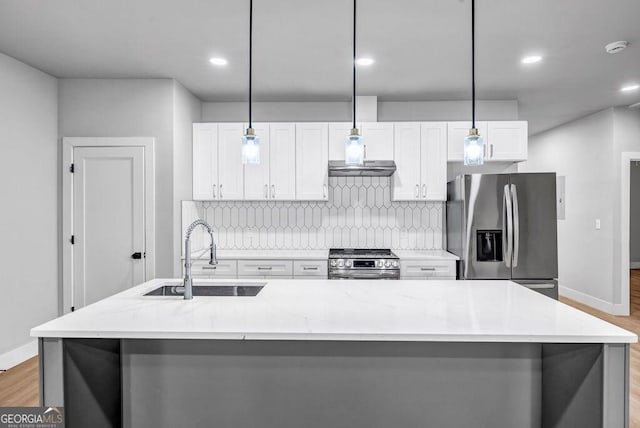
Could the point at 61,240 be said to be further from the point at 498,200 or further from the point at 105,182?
the point at 498,200

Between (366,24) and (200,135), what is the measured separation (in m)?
2.25

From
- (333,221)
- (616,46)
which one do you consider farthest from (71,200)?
(616,46)

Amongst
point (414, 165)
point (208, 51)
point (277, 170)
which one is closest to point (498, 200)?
point (414, 165)

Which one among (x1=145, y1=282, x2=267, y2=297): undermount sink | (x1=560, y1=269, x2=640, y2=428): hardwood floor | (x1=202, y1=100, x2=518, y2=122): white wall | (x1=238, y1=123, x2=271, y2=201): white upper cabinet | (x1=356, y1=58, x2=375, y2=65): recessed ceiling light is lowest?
(x1=560, y1=269, x2=640, y2=428): hardwood floor

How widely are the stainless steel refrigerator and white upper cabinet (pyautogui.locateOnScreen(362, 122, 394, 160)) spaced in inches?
34.1

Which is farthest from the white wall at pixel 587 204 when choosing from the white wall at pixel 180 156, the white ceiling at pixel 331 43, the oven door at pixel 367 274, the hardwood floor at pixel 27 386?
the white wall at pixel 180 156

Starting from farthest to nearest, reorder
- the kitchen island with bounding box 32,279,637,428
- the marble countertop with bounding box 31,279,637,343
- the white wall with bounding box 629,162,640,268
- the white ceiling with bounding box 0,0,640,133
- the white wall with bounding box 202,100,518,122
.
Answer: the white wall with bounding box 629,162,640,268, the white wall with bounding box 202,100,518,122, the white ceiling with bounding box 0,0,640,133, the kitchen island with bounding box 32,279,637,428, the marble countertop with bounding box 31,279,637,343

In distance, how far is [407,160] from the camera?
4.22m

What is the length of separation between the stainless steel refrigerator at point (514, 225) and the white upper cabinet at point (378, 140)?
866 millimetres

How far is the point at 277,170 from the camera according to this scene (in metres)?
4.25

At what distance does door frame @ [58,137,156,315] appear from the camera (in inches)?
152

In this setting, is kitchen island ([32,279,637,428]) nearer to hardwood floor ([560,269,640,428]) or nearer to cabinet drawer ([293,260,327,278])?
hardwood floor ([560,269,640,428])

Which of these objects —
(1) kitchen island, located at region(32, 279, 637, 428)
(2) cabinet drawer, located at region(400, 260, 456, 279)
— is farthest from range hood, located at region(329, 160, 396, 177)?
(1) kitchen island, located at region(32, 279, 637, 428)

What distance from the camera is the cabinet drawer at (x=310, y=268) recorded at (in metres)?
3.99
